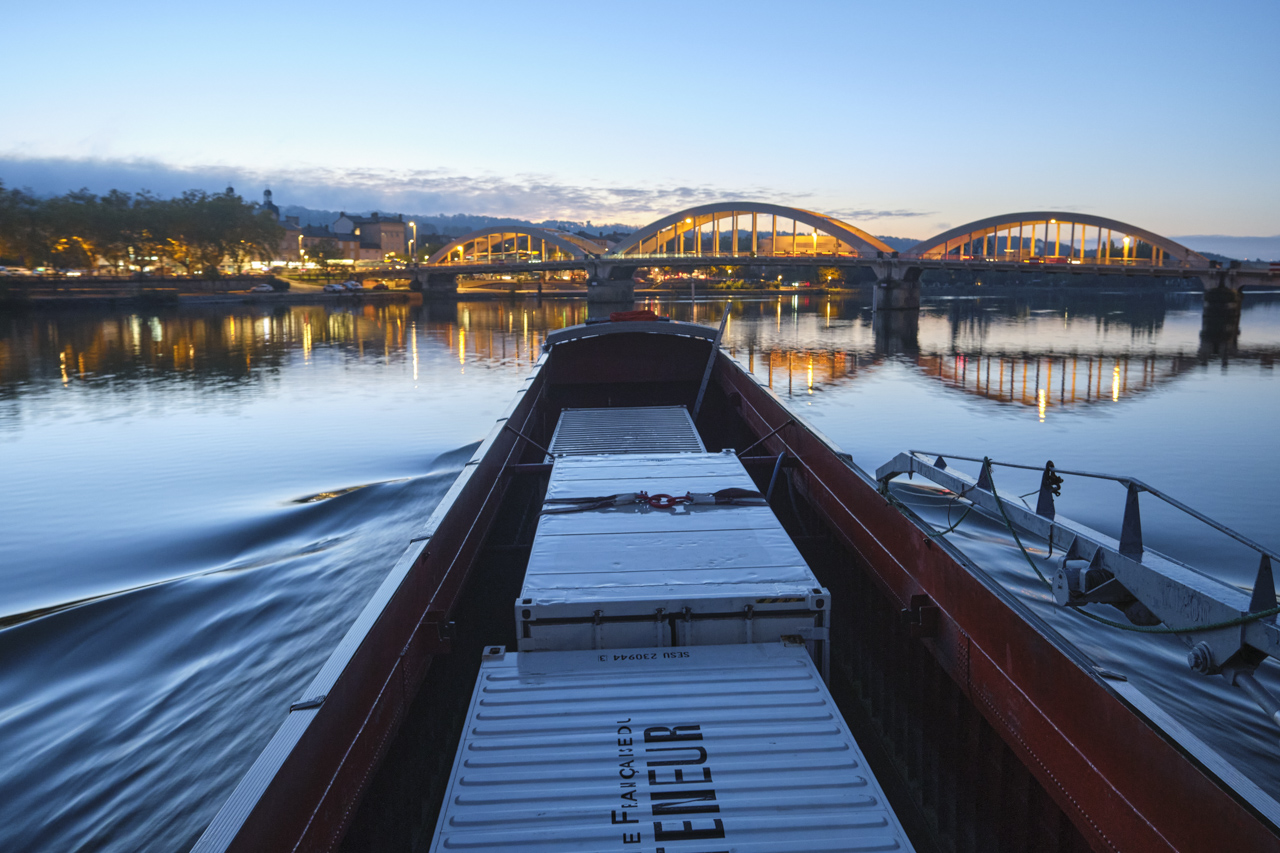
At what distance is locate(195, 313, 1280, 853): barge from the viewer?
2850mm

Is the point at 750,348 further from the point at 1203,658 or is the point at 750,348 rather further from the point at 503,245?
the point at 503,245

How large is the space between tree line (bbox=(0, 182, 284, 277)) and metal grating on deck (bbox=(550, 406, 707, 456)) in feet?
302

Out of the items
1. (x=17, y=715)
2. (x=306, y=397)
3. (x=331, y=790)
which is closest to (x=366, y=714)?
(x=331, y=790)

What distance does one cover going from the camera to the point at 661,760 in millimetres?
3455

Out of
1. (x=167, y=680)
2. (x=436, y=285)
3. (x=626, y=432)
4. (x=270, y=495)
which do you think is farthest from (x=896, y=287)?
(x=167, y=680)

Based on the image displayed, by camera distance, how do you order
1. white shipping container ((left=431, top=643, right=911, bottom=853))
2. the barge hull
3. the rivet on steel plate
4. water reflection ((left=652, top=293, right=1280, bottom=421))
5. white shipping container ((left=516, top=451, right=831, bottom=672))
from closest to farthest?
the barge hull, white shipping container ((left=431, top=643, right=911, bottom=853)), the rivet on steel plate, white shipping container ((left=516, top=451, right=831, bottom=672)), water reflection ((left=652, top=293, right=1280, bottom=421))

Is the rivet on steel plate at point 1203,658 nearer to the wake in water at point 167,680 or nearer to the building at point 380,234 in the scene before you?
the wake in water at point 167,680

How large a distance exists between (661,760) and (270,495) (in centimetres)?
1136

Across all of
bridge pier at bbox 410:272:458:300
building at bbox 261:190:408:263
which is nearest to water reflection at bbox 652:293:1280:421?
bridge pier at bbox 410:272:458:300

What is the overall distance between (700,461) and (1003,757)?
3.92m

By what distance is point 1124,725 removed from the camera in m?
2.86

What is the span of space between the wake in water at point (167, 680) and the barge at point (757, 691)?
2.23m

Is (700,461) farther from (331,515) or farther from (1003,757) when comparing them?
(331,515)

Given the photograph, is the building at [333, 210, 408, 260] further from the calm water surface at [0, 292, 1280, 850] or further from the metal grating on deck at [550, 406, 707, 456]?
the metal grating on deck at [550, 406, 707, 456]
